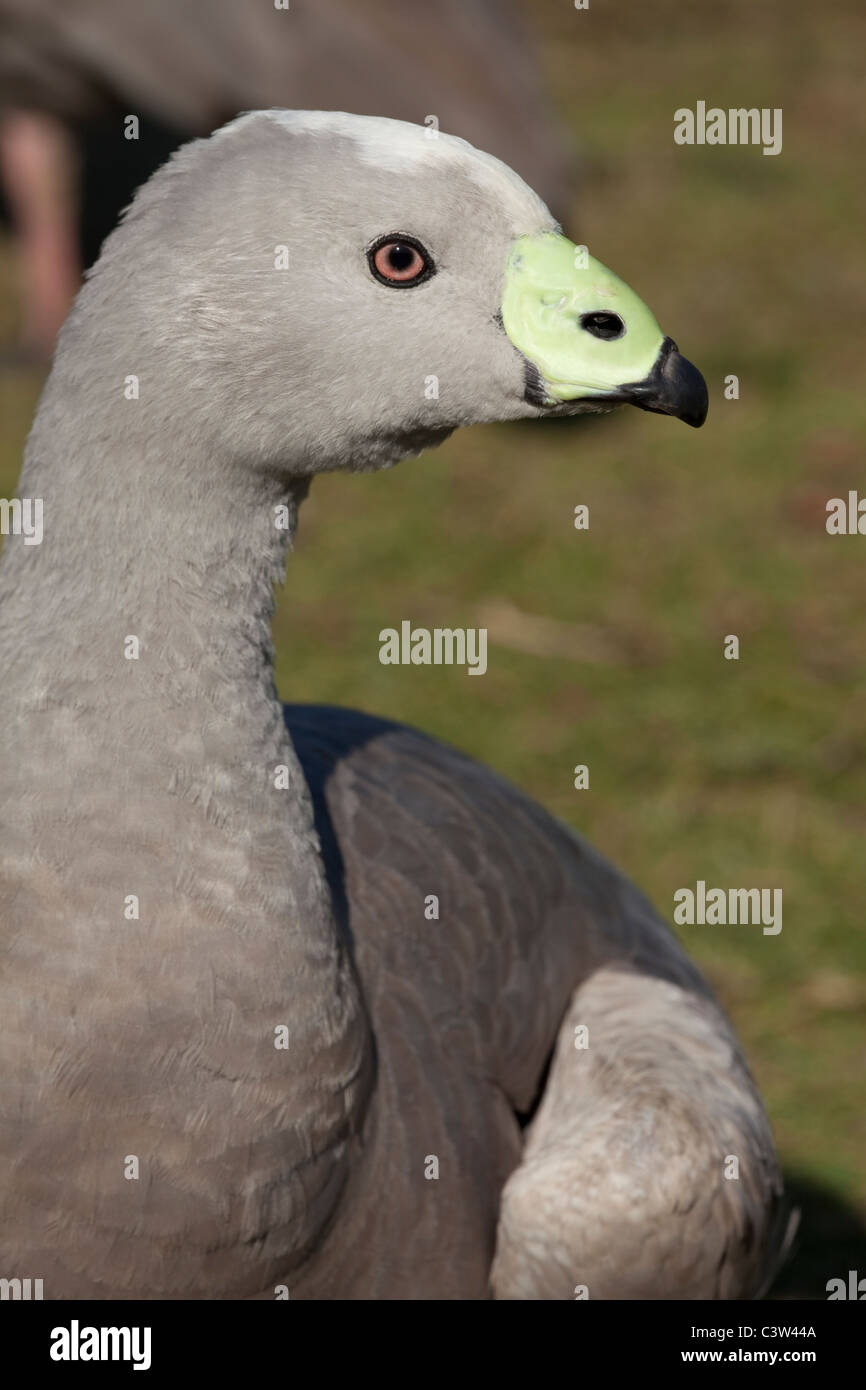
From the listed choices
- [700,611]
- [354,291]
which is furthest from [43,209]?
[354,291]

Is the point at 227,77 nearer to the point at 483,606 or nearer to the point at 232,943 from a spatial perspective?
the point at 483,606

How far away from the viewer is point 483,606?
615 centimetres

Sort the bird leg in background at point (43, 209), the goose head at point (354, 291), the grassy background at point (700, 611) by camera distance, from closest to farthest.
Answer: the goose head at point (354, 291), the grassy background at point (700, 611), the bird leg in background at point (43, 209)

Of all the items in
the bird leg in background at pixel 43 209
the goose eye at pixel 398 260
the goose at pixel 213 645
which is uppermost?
the bird leg in background at pixel 43 209

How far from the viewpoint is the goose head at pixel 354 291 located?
7.42 feet

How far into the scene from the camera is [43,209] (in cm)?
749

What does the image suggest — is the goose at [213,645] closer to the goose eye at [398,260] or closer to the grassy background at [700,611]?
the goose eye at [398,260]

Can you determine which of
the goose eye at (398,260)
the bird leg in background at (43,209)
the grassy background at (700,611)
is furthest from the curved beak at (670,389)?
the bird leg in background at (43,209)

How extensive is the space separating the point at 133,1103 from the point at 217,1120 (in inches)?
4.7

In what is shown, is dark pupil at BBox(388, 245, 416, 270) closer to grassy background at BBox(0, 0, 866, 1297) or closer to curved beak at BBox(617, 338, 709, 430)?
curved beak at BBox(617, 338, 709, 430)

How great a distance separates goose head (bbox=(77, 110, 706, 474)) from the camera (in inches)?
89.0

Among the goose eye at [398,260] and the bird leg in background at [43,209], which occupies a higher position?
the bird leg in background at [43,209]

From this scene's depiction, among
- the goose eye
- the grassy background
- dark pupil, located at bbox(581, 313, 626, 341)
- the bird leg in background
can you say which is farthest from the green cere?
the bird leg in background

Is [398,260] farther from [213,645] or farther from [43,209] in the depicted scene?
[43,209]
